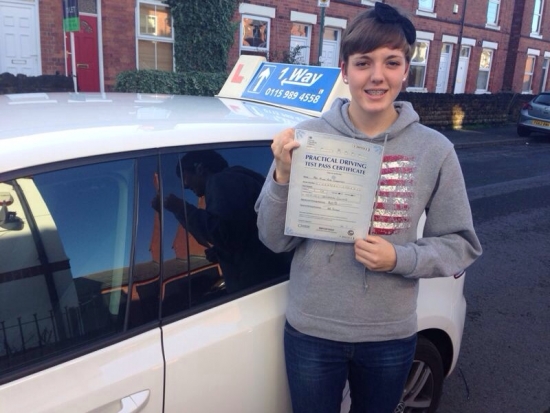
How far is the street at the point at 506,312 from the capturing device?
3.20 meters

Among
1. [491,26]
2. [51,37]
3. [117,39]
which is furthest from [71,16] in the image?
[491,26]

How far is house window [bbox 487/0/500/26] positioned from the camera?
21.7 m

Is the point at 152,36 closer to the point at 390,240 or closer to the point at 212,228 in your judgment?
the point at 212,228

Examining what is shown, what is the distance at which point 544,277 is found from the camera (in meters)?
5.05

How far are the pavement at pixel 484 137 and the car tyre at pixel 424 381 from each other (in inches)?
460

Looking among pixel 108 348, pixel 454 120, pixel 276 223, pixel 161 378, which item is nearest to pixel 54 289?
pixel 108 348

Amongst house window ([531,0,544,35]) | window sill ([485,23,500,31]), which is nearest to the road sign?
window sill ([485,23,500,31])

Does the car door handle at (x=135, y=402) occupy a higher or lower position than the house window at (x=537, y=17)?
lower

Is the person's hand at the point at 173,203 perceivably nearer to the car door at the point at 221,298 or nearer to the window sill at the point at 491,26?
the car door at the point at 221,298

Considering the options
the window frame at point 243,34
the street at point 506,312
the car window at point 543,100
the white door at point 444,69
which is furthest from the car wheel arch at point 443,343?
the white door at point 444,69

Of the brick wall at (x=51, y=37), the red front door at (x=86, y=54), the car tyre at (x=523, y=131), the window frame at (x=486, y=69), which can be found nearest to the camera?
the brick wall at (x=51, y=37)

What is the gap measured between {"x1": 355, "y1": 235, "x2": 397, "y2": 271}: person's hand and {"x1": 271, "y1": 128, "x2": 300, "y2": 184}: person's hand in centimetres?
31

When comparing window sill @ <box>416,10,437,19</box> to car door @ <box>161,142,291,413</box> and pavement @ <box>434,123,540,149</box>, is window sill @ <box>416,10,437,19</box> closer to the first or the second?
pavement @ <box>434,123,540,149</box>

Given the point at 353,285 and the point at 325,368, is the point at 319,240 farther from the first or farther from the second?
the point at 325,368
